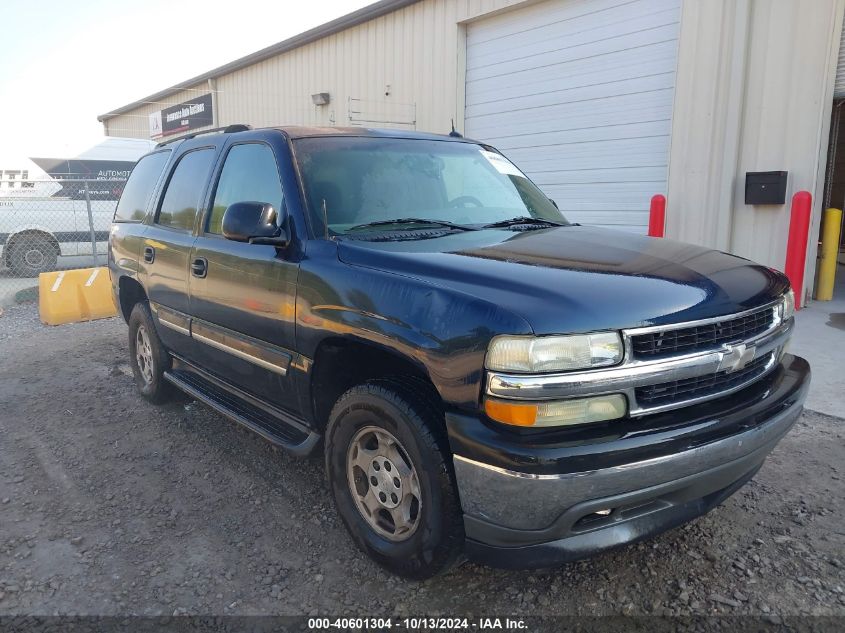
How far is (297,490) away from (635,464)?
2.05m

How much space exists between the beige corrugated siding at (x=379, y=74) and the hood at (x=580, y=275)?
319 inches

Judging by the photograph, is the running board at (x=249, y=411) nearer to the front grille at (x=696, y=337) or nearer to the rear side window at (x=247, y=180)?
the rear side window at (x=247, y=180)

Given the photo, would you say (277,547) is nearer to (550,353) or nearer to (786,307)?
(550,353)

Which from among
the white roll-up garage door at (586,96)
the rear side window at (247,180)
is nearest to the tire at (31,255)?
the white roll-up garage door at (586,96)

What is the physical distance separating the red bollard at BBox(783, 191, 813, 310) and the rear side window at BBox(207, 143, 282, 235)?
19.7 ft

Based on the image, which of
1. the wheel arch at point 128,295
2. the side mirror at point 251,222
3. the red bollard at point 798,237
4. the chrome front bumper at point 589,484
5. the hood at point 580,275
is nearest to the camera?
the chrome front bumper at point 589,484

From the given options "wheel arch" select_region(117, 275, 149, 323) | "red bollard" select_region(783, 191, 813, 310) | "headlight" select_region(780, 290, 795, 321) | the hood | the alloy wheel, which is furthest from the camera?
"red bollard" select_region(783, 191, 813, 310)

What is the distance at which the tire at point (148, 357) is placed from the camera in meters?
4.68

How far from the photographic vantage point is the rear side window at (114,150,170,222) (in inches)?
192

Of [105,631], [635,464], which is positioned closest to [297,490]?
[105,631]

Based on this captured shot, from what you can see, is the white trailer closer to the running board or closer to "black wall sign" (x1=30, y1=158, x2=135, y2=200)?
"black wall sign" (x1=30, y1=158, x2=135, y2=200)

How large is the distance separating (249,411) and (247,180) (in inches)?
50.7

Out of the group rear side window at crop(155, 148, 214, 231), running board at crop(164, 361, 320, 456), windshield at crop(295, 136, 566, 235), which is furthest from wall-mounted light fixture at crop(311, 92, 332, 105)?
windshield at crop(295, 136, 566, 235)

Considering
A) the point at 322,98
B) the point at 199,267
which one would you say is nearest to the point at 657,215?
the point at 199,267
